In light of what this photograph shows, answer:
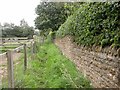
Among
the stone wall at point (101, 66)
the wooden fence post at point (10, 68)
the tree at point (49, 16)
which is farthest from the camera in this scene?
the tree at point (49, 16)

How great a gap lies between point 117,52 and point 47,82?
10.2 ft

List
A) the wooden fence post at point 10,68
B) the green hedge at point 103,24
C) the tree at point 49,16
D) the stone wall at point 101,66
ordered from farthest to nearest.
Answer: the tree at point 49,16
the wooden fence post at point 10,68
the green hedge at point 103,24
the stone wall at point 101,66

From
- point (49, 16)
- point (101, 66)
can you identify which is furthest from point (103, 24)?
point (49, 16)

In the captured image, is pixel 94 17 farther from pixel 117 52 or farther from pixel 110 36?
pixel 117 52

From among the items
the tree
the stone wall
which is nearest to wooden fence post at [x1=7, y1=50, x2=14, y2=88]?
the stone wall

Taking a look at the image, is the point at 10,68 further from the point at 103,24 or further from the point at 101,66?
the point at 103,24

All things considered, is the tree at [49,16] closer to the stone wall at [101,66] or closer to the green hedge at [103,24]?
the stone wall at [101,66]

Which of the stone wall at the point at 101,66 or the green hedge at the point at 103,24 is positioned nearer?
the stone wall at the point at 101,66

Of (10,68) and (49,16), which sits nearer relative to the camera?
(10,68)

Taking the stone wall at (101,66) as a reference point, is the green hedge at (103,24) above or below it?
above

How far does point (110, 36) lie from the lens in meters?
5.21

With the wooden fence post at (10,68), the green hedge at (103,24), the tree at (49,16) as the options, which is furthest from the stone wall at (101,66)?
the tree at (49,16)

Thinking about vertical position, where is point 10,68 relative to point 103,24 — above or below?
below

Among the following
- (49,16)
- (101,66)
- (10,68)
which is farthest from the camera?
(49,16)
